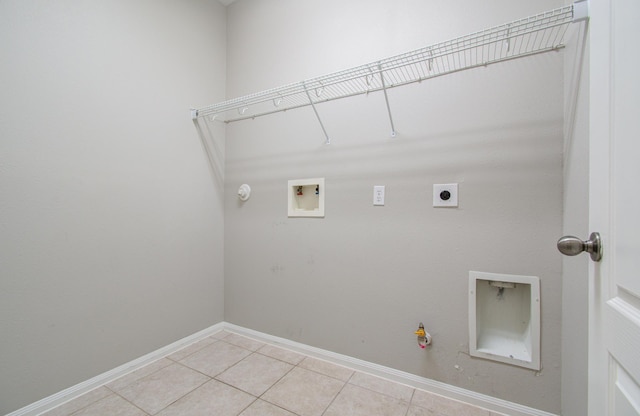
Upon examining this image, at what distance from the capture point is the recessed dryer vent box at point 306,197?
174 centimetres

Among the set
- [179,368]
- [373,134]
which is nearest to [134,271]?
[179,368]

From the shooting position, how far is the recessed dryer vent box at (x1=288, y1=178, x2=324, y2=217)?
174 cm

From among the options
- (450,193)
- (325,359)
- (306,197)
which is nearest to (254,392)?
(325,359)

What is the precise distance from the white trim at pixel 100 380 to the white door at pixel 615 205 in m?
2.11

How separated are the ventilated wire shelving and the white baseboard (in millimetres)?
1409

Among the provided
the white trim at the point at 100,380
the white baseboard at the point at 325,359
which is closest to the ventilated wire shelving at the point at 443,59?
the white baseboard at the point at 325,359

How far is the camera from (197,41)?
198 cm

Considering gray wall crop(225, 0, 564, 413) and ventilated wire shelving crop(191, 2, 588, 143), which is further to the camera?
gray wall crop(225, 0, 564, 413)

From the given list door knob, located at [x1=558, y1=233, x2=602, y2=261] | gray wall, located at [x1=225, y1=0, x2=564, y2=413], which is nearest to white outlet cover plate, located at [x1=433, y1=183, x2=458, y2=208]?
gray wall, located at [x1=225, y1=0, x2=564, y2=413]

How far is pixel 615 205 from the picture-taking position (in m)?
0.50

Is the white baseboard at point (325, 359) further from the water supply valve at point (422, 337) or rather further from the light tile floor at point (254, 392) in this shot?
the water supply valve at point (422, 337)

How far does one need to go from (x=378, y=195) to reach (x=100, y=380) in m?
1.90

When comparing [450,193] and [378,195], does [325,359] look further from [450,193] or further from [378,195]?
[450,193]

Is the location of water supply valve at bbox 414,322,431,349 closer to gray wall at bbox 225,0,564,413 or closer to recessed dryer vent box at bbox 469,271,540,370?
gray wall at bbox 225,0,564,413
